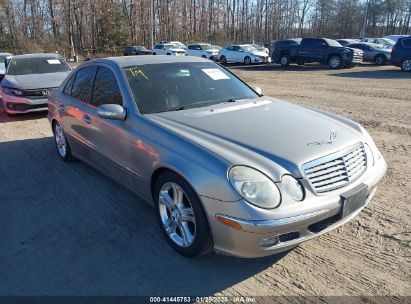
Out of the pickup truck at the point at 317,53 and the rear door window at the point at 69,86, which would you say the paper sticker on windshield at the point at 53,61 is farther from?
the pickup truck at the point at 317,53

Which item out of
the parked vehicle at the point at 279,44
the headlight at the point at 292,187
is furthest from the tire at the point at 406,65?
the headlight at the point at 292,187

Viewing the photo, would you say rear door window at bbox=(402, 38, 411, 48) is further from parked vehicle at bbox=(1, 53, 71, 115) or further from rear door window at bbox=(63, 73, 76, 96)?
rear door window at bbox=(63, 73, 76, 96)

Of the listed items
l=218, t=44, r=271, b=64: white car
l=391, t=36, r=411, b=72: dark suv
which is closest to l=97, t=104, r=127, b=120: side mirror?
l=391, t=36, r=411, b=72: dark suv

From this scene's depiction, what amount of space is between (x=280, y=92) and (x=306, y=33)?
207 ft

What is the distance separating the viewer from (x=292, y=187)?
9.03ft

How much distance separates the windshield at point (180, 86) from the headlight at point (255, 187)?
1414 mm

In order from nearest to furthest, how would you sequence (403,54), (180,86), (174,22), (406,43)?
(180,86)
(406,43)
(403,54)
(174,22)

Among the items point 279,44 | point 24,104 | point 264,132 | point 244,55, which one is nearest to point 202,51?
point 244,55

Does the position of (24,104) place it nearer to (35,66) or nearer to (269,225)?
(35,66)

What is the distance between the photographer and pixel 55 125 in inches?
238

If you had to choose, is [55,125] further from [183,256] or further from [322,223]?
[322,223]

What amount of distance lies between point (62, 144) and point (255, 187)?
13.5 feet

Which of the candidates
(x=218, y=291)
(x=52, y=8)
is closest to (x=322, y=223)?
(x=218, y=291)

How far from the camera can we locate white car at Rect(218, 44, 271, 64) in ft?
88.1
